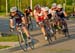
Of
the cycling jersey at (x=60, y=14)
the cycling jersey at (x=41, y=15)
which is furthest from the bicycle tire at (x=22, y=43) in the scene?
the cycling jersey at (x=60, y=14)

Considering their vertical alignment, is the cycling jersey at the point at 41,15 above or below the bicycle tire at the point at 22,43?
above

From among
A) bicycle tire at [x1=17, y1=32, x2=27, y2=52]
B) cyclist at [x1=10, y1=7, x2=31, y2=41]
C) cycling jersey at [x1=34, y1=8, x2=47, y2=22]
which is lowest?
bicycle tire at [x1=17, y1=32, x2=27, y2=52]

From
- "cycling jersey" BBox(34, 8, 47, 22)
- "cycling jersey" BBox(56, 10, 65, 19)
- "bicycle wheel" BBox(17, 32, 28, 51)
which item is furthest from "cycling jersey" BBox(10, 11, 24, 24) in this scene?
"cycling jersey" BBox(56, 10, 65, 19)

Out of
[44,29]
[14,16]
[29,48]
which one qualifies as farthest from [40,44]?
[14,16]

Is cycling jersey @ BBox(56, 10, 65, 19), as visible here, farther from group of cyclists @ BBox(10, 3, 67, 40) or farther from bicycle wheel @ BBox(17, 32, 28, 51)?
bicycle wheel @ BBox(17, 32, 28, 51)

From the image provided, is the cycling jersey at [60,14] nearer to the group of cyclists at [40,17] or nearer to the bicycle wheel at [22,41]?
the group of cyclists at [40,17]

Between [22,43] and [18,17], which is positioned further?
[22,43]

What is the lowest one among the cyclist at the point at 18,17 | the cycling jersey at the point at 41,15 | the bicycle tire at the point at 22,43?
the bicycle tire at the point at 22,43

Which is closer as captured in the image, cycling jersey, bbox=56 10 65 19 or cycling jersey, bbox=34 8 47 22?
cycling jersey, bbox=34 8 47 22

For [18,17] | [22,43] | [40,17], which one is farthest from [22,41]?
[40,17]

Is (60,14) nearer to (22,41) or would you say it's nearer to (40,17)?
(40,17)

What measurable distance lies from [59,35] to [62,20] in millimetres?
1007

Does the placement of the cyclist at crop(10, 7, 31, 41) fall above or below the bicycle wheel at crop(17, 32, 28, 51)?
above

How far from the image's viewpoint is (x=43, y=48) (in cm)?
1681
